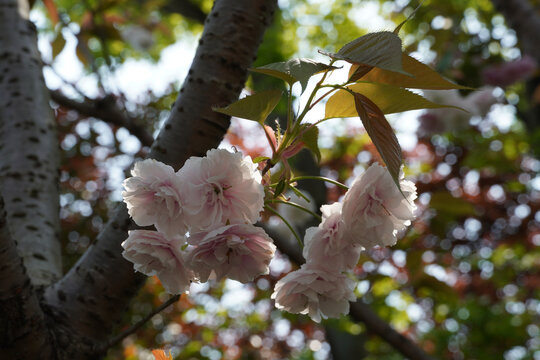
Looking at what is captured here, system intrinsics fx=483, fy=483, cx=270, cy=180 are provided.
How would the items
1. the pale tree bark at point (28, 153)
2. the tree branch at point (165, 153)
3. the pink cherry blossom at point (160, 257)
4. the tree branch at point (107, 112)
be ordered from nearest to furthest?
the pink cherry blossom at point (160, 257), the tree branch at point (165, 153), the pale tree bark at point (28, 153), the tree branch at point (107, 112)

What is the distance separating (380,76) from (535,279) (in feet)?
17.3

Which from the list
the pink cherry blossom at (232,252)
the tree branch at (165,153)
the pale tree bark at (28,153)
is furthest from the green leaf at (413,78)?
the pale tree bark at (28,153)

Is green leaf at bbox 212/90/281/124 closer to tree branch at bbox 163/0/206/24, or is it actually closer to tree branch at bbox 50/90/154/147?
tree branch at bbox 50/90/154/147

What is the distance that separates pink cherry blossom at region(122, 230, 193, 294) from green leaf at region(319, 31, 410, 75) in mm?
293

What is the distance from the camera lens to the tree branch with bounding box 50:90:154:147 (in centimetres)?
166

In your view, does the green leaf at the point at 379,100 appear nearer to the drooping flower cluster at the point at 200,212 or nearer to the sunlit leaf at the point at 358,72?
the sunlit leaf at the point at 358,72

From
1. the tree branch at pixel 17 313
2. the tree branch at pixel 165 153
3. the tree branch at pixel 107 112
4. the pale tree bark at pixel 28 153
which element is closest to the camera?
the tree branch at pixel 17 313

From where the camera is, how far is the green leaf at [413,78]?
0.53 metres

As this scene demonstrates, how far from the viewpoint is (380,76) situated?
551 millimetres

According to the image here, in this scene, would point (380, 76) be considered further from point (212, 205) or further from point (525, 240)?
point (525, 240)

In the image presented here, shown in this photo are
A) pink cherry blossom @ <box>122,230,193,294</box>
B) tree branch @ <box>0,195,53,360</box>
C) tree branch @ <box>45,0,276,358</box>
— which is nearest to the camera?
pink cherry blossom @ <box>122,230,193,294</box>

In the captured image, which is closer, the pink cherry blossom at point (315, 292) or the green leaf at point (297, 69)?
the green leaf at point (297, 69)

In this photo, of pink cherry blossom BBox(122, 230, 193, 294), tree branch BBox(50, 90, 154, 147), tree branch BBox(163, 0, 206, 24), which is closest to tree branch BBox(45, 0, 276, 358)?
pink cherry blossom BBox(122, 230, 193, 294)

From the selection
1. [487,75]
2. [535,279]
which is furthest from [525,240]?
[487,75]
